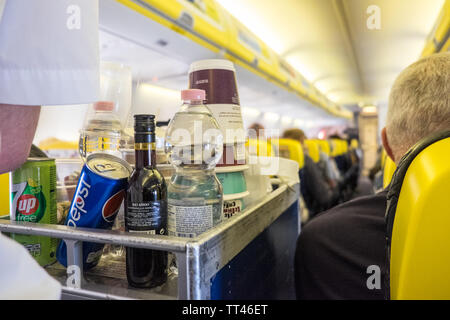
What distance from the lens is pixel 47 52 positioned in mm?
624

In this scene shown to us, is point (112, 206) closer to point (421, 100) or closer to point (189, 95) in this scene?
point (189, 95)

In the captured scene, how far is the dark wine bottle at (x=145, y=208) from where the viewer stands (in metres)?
0.62

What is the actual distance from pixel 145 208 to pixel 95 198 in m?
0.11

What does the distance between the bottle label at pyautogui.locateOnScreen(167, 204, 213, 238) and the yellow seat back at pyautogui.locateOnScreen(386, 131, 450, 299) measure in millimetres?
346

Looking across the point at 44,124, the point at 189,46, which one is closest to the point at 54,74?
the point at 189,46

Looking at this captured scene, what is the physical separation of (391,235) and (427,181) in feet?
0.43

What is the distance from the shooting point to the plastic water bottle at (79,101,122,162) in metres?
0.88

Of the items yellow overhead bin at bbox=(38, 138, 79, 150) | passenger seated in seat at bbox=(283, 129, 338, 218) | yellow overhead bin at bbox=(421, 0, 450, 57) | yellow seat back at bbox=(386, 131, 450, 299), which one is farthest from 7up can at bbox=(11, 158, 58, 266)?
yellow overhead bin at bbox=(421, 0, 450, 57)

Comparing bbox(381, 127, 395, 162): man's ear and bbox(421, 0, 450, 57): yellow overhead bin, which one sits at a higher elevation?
bbox(421, 0, 450, 57): yellow overhead bin

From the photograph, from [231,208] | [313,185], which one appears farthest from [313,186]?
[231,208]

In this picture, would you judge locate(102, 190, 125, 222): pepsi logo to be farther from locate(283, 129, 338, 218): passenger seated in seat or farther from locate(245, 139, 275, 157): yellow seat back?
locate(283, 129, 338, 218): passenger seated in seat
